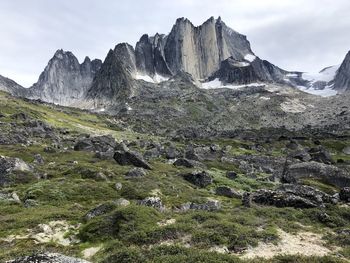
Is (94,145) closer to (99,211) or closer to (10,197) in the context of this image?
(10,197)

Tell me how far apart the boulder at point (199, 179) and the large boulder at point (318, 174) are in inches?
601

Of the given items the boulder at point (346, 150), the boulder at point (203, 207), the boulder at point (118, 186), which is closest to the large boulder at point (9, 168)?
the boulder at point (118, 186)

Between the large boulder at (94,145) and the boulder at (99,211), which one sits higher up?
the large boulder at (94,145)

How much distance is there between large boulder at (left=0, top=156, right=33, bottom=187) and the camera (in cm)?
4591

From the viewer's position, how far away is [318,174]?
65.4m

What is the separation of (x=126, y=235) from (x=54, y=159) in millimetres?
44365

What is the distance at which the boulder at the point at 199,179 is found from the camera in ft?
185

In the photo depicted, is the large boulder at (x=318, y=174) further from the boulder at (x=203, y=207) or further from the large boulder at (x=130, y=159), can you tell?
the boulder at (x=203, y=207)

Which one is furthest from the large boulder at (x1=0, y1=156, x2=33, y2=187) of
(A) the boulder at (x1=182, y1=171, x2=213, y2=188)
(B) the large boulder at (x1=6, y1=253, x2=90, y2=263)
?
(B) the large boulder at (x1=6, y1=253, x2=90, y2=263)

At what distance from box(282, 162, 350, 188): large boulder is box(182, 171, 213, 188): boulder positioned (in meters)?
15.3

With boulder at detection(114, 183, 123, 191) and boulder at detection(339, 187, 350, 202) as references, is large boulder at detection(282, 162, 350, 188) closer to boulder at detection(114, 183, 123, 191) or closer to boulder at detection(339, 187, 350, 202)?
boulder at detection(339, 187, 350, 202)

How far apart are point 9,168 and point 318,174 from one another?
4934 cm

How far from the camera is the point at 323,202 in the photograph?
40.6 meters

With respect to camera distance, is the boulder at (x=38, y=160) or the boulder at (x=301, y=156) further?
the boulder at (x=301, y=156)
